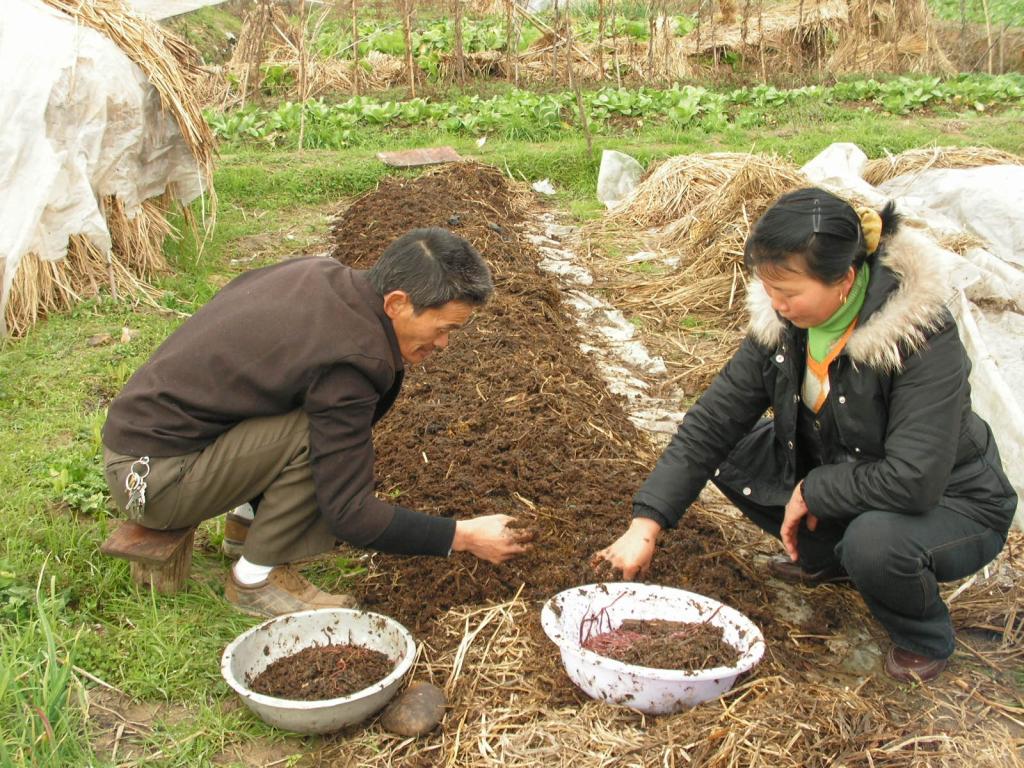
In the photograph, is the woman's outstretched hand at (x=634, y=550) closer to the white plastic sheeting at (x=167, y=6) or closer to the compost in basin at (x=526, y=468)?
the compost in basin at (x=526, y=468)

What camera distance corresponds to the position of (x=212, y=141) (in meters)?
6.27

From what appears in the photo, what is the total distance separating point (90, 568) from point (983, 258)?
4.55 m

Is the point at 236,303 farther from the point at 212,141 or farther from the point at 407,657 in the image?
the point at 212,141

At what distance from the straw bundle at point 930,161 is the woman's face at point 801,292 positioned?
5.38m

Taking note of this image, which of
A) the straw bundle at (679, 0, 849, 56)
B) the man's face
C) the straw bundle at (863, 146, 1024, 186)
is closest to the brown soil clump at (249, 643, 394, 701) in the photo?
the man's face

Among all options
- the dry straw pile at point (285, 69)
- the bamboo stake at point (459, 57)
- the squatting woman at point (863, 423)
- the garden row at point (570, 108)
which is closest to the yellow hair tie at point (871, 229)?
the squatting woman at point (863, 423)

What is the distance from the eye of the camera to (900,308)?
2.50 metres

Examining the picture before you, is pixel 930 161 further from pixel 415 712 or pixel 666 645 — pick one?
pixel 415 712

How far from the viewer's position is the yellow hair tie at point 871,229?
255cm

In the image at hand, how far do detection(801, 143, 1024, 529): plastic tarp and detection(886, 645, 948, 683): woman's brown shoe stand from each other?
1.01m

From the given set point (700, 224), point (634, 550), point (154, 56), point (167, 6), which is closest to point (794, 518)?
point (634, 550)

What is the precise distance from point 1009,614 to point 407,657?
6.18 ft

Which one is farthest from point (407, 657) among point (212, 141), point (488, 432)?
point (212, 141)

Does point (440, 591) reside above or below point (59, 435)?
below
